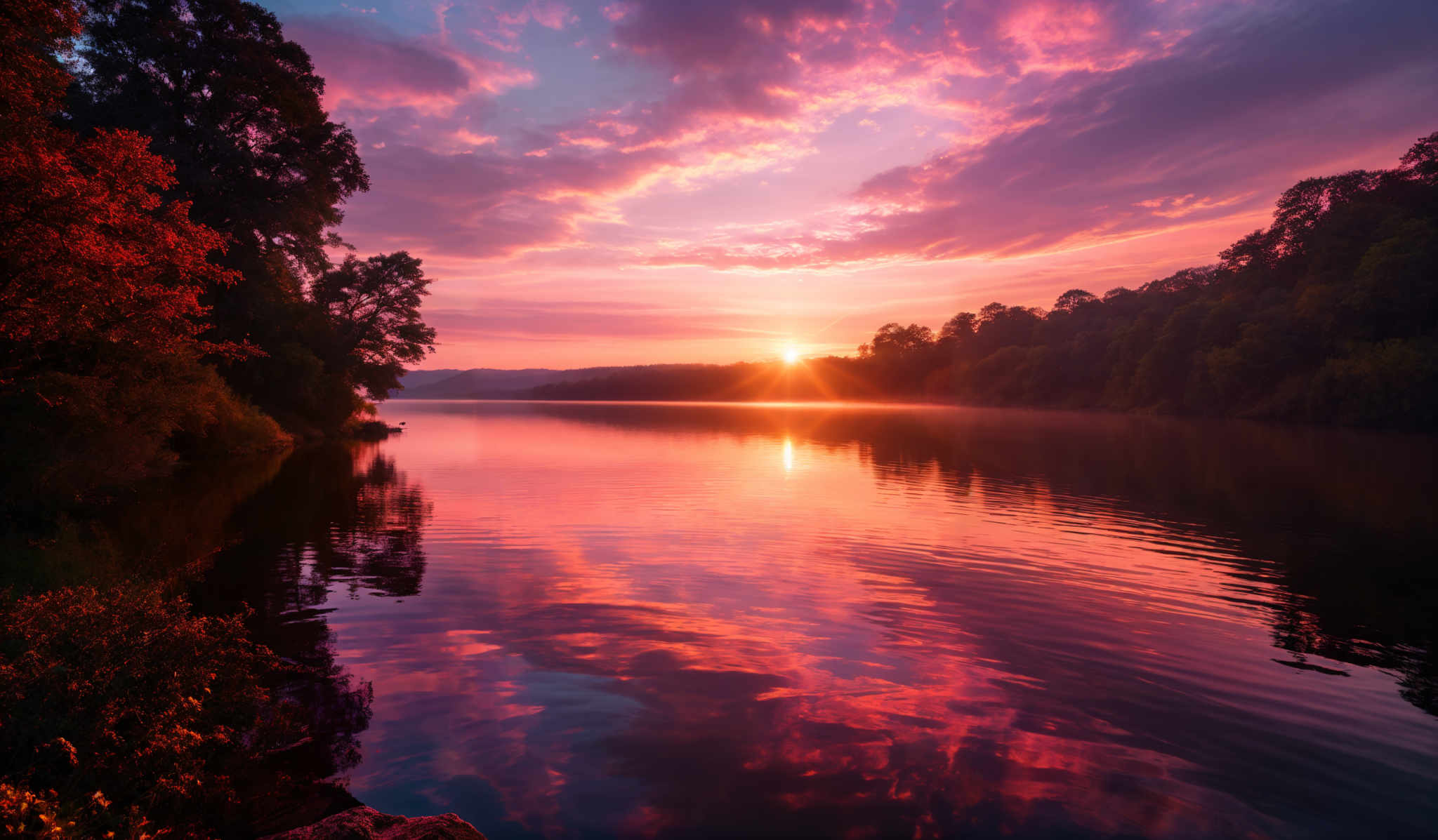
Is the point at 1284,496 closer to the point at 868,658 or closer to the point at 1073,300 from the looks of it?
the point at 868,658

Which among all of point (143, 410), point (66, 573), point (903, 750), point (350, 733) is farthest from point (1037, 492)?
point (143, 410)

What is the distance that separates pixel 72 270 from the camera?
14289mm

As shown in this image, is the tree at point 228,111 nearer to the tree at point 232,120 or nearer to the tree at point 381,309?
the tree at point 232,120

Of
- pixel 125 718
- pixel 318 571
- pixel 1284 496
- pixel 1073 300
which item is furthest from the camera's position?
pixel 1073 300

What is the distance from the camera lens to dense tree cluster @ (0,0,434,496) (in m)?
14.7

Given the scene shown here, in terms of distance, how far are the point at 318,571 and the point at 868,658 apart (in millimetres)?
13424

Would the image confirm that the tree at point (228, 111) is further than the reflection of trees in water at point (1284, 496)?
Yes

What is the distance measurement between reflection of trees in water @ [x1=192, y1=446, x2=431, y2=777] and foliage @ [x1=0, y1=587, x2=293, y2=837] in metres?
0.83

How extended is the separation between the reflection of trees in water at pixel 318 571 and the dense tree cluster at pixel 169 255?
17.0ft

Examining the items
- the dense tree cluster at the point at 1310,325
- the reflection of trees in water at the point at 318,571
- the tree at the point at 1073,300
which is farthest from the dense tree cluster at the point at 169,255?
the tree at the point at 1073,300

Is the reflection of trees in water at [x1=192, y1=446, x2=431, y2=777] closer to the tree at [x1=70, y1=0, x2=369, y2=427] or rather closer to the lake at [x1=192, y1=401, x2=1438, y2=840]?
the lake at [x1=192, y1=401, x2=1438, y2=840]

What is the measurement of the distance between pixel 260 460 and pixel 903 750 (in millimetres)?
43870

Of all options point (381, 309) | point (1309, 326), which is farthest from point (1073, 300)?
point (381, 309)

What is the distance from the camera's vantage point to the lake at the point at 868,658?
24.7 ft
